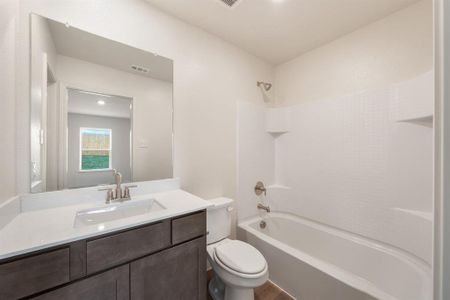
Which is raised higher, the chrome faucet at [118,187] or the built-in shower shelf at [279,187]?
the chrome faucet at [118,187]

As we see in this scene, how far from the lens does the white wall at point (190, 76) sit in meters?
1.14

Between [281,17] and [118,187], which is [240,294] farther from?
[281,17]

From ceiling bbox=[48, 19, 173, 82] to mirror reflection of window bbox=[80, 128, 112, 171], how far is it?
51 centimetres

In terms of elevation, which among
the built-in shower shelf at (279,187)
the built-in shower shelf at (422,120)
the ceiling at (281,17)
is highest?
the ceiling at (281,17)

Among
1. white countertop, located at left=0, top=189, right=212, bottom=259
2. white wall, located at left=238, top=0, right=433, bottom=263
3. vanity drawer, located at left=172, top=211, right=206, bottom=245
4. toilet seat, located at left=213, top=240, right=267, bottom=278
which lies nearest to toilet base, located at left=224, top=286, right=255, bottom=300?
toilet seat, located at left=213, top=240, right=267, bottom=278

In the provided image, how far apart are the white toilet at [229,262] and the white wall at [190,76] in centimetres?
28

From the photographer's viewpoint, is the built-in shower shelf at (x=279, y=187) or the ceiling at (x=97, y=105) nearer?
the ceiling at (x=97, y=105)

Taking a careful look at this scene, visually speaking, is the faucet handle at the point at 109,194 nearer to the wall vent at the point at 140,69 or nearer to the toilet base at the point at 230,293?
the wall vent at the point at 140,69

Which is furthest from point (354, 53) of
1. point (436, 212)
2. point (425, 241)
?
point (436, 212)

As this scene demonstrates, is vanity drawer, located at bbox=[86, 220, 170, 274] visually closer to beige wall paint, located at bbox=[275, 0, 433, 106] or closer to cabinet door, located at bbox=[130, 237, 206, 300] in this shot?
cabinet door, located at bbox=[130, 237, 206, 300]

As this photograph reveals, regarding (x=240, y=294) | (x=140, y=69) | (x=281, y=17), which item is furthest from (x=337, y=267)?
(x=140, y=69)

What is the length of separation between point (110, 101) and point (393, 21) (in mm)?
2458

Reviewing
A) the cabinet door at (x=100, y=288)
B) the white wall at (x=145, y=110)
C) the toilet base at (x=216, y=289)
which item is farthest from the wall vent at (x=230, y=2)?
the toilet base at (x=216, y=289)

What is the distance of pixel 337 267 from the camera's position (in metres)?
1.62
